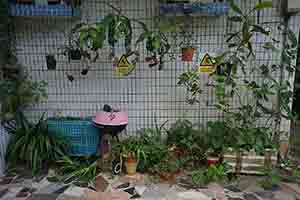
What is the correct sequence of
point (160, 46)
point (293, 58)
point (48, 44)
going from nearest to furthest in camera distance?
point (160, 46) → point (293, 58) → point (48, 44)

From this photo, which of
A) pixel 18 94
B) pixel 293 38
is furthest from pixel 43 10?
pixel 293 38

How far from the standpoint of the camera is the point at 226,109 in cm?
238

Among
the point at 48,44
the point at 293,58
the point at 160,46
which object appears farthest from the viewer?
the point at 48,44

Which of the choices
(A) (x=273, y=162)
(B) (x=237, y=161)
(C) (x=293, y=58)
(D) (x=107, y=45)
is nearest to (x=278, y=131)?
(A) (x=273, y=162)

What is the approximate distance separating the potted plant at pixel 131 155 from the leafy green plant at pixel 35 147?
21.9 inches

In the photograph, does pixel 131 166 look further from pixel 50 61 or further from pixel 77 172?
pixel 50 61

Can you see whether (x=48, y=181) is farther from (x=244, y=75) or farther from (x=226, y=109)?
(x=244, y=75)

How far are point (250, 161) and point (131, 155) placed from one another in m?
1.02

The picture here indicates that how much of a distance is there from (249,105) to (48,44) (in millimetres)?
1924

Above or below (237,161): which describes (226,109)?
above

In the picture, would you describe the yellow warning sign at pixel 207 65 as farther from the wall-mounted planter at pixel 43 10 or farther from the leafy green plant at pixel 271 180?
the wall-mounted planter at pixel 43 10

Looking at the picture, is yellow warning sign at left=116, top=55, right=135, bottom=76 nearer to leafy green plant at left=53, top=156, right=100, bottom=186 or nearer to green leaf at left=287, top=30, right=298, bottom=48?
leafy green plant at left=53, top=156, right=100, bottom=186

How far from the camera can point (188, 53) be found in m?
2.34

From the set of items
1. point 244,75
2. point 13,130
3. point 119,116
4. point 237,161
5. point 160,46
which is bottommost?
point 237,161
